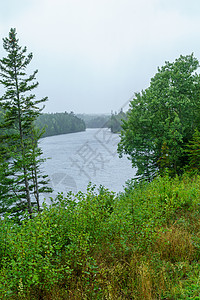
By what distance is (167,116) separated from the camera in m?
20.2

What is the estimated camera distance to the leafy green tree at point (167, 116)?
18562 millimetres

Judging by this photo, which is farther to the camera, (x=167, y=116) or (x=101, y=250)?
(x=167, y=116)

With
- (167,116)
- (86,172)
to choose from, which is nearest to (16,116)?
(167,116)

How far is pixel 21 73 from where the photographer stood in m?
18.3

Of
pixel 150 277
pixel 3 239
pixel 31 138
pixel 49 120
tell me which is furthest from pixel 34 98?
pixel 49 120

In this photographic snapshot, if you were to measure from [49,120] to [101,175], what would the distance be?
312 feet

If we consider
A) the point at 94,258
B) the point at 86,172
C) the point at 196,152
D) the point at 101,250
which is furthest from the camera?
the point at 86,172

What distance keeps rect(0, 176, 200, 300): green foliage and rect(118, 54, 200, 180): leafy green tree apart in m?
14.3

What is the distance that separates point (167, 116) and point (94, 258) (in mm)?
17974

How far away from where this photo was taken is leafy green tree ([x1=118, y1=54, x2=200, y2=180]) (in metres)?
18.6

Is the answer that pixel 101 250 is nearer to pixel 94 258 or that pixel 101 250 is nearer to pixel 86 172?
pixel 94 258

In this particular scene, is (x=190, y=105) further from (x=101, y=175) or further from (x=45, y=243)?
(x=101, y=175)

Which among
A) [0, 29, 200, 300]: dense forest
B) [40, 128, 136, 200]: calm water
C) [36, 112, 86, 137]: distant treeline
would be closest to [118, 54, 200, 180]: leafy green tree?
[40, 128, 136, 200]: calm water

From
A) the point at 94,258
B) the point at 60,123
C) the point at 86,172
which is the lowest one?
the point at 86,172
